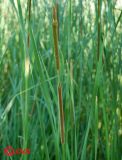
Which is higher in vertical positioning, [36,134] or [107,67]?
[107,67]

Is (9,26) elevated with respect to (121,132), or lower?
elevated

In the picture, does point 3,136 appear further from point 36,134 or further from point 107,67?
point 107,67

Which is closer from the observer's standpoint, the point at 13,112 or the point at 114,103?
the point at 114,103

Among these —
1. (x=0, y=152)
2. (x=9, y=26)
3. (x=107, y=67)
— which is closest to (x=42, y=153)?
(x=0, y=152)

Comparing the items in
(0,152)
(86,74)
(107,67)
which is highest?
(107,67)

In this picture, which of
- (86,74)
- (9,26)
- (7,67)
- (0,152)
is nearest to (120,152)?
(0,152)

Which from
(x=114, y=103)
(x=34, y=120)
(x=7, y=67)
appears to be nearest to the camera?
(x=114, y=103)

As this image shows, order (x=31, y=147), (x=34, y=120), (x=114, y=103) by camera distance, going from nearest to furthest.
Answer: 1. (x=114, y=103)
2. (x=31, y=147)
3. (x=34, y=120)

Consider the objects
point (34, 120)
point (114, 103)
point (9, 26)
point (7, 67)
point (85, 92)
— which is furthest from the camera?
point (9, 26)

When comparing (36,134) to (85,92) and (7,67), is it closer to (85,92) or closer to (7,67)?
(85,92)
